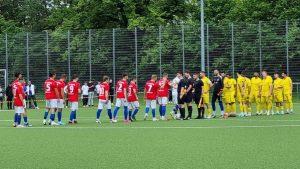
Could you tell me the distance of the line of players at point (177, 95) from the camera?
2592 cm

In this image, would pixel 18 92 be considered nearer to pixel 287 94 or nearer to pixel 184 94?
pixel 184 94

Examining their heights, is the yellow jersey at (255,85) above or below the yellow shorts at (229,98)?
above

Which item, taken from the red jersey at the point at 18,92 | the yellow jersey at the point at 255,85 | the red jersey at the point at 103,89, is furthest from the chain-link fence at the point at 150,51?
the red jersey at the point at 18,92

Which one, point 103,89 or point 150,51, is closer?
point 103,89

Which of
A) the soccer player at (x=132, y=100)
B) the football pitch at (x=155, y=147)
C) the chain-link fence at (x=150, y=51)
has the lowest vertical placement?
the football pitch at (x=155, y=147)

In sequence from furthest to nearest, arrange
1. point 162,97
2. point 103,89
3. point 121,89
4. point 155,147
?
point 162,97 < point 121,89 < point 103,89 < point 155,147

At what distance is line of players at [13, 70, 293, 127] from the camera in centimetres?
2592

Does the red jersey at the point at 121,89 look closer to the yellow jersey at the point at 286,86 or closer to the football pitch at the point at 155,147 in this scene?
the football pitch at the point at 155,147

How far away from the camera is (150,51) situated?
48.4 metres

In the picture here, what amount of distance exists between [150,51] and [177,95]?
1958 centimetres

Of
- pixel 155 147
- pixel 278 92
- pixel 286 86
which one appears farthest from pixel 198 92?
pixel 155 147

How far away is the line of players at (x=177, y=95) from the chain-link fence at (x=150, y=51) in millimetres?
13926

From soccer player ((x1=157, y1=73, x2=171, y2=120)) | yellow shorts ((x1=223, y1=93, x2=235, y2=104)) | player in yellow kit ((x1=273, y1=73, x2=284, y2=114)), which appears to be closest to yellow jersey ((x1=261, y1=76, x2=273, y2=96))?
player in yellow kit ((x1=273, y1=73, x2=284, y2=114))

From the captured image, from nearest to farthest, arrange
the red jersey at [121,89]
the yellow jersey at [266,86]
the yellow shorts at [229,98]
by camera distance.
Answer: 1. the red jersey at [121,89]
2. the yellow shorts at [229,98]
3. the yellow jersey at [266,86]
